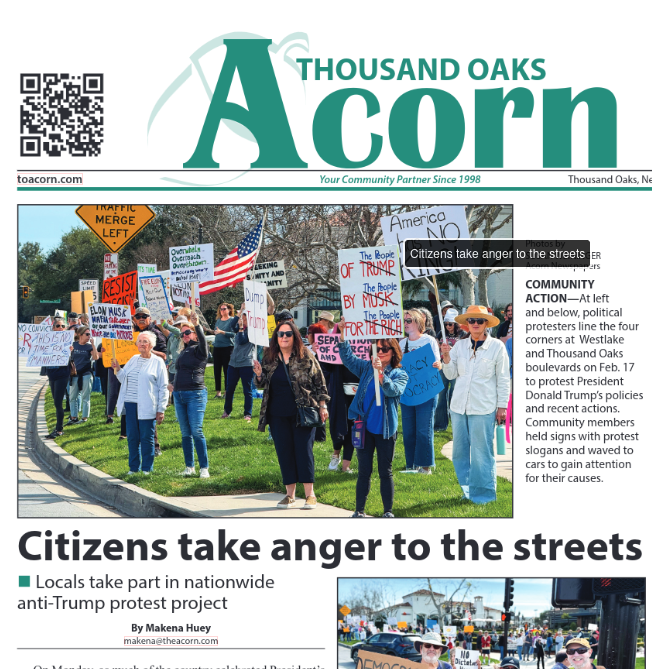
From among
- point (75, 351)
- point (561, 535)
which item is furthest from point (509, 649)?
point (75, 351)

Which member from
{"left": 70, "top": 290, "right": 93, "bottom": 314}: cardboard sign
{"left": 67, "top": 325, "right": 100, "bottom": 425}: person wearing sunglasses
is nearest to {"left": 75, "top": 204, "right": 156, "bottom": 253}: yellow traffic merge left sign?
{"left": 67, "top": 325, "right": 100, "bottom": 425}: person wearing sunglasses

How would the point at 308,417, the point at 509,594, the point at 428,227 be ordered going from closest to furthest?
the point at 509,594 → the point at 428,227 → the point at 308,417

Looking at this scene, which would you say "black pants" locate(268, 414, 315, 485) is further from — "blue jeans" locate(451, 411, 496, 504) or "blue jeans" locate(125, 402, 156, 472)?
"blue jeans" locate(125, 402, 156, 472)

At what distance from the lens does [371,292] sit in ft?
19.2

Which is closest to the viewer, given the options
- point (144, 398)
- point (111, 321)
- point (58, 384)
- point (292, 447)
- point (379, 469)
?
point (379, 469)

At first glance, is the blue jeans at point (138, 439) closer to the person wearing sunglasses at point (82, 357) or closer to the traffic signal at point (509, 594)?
the person wearing sunglasses at point (82, 357)

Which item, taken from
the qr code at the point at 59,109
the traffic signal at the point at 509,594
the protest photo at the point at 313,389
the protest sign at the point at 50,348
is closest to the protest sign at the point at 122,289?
the protest photo at the point at 313,389

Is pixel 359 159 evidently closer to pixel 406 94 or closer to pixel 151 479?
pixel 406 94

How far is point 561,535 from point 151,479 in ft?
13.8

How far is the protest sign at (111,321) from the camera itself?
8.62m

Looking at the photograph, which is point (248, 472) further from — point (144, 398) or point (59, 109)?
point (59, 109)

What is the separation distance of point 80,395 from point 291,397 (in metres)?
6.61

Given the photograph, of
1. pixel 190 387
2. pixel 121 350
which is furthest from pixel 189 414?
pixel 121 350

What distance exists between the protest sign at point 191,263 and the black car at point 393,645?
664cm
